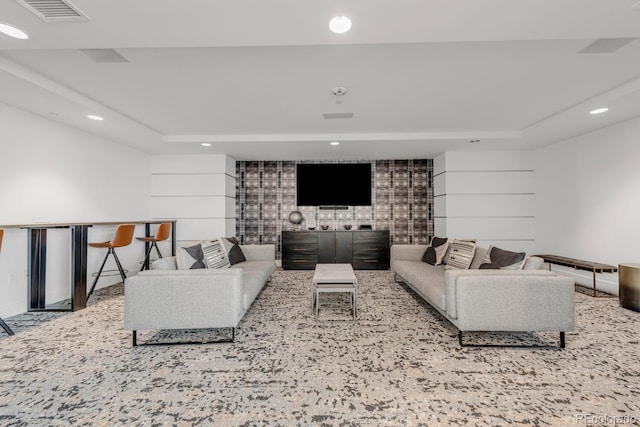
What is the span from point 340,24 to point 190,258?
2.50 m

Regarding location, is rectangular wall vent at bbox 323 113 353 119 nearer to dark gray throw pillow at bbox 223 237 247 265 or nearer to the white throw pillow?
the white throw pillow

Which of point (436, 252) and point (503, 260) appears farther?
point (436, 252)

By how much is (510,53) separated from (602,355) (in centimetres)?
252

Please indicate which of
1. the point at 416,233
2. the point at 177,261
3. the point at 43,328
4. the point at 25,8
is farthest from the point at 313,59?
the point at 416,233

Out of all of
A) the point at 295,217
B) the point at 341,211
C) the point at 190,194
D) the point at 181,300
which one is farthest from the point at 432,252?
the point at 190,194

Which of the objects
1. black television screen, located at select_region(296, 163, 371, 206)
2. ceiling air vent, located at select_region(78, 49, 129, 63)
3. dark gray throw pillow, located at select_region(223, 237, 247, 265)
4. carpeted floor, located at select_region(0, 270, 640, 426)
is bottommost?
carpeted floor, located at select_region(0, 270, 640, 426)

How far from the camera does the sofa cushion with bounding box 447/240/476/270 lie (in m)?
3.32

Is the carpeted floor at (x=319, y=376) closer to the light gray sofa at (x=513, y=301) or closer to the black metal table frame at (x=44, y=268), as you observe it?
the light gray sofa at (x=513, y=301)

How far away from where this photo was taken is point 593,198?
4230 millimetres

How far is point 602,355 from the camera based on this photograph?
2.22 metres

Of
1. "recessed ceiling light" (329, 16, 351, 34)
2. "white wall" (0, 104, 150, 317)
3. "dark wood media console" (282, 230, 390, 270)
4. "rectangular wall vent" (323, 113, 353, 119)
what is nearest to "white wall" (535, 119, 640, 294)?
"dark wood media console" (282, 230, 390, 270)

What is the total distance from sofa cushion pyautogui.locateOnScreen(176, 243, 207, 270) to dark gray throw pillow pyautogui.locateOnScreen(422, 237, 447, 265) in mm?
3092

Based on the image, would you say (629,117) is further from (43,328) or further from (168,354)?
(43,328)

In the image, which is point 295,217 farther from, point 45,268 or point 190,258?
point 45,268
